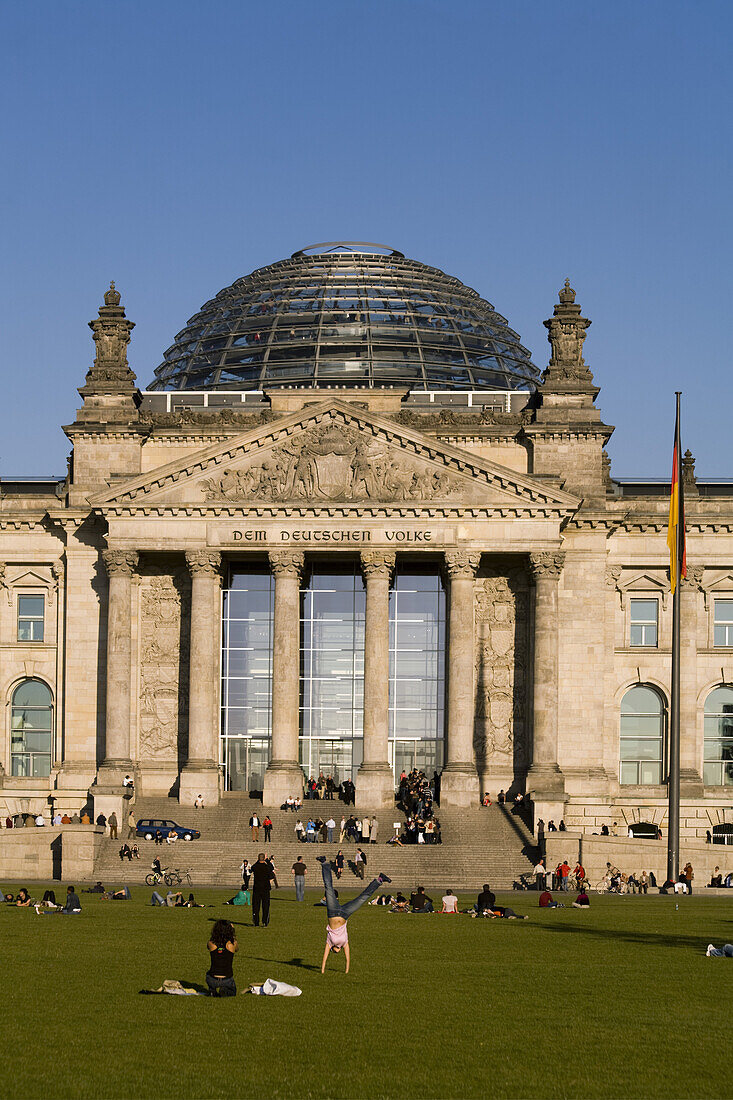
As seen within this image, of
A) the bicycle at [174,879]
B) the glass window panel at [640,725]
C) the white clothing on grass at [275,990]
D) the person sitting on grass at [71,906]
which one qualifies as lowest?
the bicycle at [174,879]

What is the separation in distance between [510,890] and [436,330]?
41.7 metres

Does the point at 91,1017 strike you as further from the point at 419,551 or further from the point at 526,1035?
the point at 419,551

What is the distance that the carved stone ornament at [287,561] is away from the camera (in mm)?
82312

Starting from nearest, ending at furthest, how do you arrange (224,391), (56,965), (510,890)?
(56,965) < (510,890) < (224,391)

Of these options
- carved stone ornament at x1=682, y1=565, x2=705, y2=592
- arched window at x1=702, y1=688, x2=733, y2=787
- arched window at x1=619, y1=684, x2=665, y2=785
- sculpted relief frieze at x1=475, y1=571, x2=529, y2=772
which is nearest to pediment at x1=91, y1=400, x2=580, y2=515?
sculpted relief frieze at x1=475, y1=571, x2=529, y2=772

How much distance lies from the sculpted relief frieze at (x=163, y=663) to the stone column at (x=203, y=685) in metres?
2.90

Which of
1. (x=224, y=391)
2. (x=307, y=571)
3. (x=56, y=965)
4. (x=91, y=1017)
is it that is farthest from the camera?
(x=224, y=391)

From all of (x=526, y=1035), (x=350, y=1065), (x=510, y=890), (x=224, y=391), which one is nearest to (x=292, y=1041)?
(x=350, y=1065)

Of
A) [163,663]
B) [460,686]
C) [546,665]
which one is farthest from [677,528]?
[163,663]

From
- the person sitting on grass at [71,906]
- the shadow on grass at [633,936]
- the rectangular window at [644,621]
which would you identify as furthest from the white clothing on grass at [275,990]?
the rectangular window at [644,621]

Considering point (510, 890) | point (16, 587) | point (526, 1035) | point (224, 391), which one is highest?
point (224, 391)

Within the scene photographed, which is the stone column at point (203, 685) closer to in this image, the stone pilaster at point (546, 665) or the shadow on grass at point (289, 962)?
the stone pilaster at point (546, 665)

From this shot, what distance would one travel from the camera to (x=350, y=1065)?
2355cm

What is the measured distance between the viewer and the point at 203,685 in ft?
270
